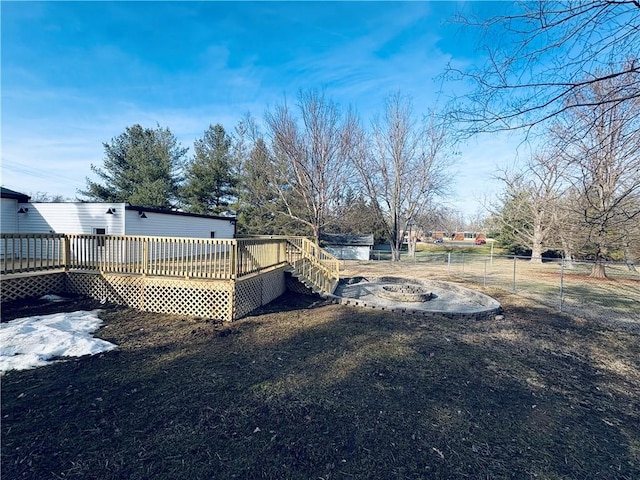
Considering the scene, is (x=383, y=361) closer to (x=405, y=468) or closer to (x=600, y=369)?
(x=405, y=468)

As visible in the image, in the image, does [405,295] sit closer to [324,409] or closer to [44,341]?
[324,409]

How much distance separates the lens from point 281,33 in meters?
11.5

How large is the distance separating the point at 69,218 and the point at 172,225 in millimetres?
4253

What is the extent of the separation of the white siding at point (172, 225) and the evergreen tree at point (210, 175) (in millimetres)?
6987

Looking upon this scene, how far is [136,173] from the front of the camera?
25.7 meters

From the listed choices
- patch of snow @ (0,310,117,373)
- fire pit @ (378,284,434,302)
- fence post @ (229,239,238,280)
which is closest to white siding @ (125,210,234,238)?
patch of snow @ (0,310,117,373)

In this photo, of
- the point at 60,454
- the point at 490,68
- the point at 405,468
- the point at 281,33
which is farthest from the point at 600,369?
the point at 281,33

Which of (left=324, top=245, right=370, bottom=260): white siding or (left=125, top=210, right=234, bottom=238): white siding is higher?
(left=125, top=210, right=234, bottom=238): white siding

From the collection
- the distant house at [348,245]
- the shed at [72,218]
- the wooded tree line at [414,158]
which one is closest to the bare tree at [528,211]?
the wooded tree line at [414,158]

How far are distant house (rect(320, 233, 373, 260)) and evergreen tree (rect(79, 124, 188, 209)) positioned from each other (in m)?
14.9

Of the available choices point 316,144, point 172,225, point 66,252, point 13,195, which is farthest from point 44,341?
point 316,144

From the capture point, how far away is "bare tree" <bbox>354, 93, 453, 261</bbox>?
2305cm

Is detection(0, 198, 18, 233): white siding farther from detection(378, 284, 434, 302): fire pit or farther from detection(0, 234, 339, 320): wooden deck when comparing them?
detection(378, 284, 434, 302): fire pit

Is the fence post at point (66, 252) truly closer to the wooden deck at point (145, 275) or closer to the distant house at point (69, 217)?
the wooden deck at point (145, 275)
